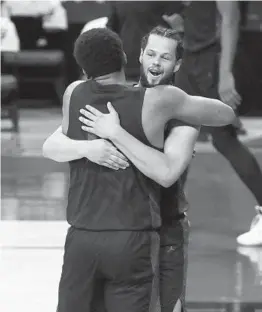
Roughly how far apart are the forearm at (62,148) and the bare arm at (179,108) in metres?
0.22

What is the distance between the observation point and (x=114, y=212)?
2.54 meters

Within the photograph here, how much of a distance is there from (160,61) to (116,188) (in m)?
0.42

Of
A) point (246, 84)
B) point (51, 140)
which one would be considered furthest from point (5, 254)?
point (246, 84)

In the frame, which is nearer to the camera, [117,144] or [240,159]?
[117,144]

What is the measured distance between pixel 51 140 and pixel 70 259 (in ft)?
1.22

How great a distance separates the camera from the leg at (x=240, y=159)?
4.87m

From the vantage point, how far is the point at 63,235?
4980mm

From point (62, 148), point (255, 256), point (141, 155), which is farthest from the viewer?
point (255, 256)

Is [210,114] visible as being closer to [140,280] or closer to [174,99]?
[174,99]

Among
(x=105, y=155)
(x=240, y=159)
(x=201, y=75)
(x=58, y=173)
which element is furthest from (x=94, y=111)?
(x=58, y=173)

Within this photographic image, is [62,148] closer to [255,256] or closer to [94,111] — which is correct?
[94,111]

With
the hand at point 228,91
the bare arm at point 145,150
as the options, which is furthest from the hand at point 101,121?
the hand at point 228,91

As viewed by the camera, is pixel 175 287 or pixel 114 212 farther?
pixel 175 287

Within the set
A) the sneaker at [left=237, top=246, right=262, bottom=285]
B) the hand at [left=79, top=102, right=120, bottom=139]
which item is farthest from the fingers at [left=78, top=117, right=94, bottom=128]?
the sneaker at [left=237, top=246, right=262, bottom=285]
